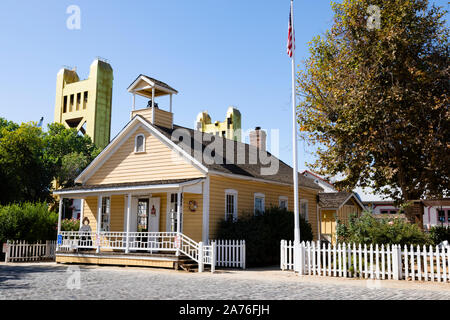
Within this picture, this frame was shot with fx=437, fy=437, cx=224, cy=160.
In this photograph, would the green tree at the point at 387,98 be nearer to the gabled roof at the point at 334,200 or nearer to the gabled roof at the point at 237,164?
the gabled roof at the point at 237,164

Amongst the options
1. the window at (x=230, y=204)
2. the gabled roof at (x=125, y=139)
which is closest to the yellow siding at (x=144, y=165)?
the gabled roof at (x=125, y=139)

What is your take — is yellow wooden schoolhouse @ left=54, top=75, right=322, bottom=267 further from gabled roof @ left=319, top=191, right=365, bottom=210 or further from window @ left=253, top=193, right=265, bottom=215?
gabled roof @ left=319, top=191, right=365, bottom=210

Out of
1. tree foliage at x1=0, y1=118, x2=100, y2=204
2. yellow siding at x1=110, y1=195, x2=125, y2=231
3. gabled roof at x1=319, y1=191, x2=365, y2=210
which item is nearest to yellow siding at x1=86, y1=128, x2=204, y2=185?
yellow siding at x1=110, y1=195, x2=125, y2=231

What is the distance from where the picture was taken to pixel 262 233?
18984 millimetres

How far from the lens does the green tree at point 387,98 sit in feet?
64.7

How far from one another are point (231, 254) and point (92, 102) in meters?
55.7

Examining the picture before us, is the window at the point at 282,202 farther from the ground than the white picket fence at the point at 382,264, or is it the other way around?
the window at the point at 282,202

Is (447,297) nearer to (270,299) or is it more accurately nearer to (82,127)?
(270,299)

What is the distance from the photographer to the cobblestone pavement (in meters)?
9.79

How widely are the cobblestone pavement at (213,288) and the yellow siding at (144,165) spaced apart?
6.86 m

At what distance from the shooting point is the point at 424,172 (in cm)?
2117

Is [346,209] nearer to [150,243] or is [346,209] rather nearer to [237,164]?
[237,164]

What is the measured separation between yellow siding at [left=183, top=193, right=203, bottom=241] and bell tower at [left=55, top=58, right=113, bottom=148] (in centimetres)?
5102

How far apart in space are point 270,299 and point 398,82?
14.1m
